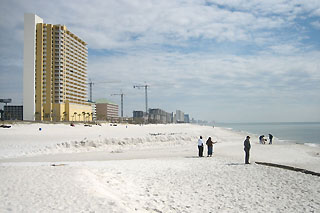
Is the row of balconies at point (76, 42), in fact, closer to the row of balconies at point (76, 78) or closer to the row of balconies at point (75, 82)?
the row of balconies at point (76, 78)

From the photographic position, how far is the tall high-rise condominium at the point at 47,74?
3679 inches

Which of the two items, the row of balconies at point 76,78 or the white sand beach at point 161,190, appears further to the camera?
the row of balconies at point 76,78

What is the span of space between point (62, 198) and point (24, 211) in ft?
3.83

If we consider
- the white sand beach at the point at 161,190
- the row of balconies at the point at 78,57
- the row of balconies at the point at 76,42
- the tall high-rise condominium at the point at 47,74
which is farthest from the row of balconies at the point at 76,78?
the white sand beach at the point at 161,190

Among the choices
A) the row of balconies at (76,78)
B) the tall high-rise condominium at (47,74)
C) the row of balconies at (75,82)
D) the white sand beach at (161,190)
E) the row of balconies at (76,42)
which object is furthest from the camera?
the row of balconies at (76,42)

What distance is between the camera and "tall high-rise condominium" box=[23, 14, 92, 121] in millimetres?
93438

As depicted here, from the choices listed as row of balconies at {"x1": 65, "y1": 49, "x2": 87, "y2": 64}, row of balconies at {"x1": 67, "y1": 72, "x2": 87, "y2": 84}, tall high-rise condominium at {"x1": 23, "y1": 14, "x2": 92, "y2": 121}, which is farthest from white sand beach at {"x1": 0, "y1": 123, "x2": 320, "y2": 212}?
row of balconies at {"x1": 65, "y1": 49, "x2": 87, "y2": 64}

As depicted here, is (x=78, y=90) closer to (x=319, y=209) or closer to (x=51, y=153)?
(x=51, y=153)

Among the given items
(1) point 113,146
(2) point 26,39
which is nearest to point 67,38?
(2) point 26,39

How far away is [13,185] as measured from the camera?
8.38m

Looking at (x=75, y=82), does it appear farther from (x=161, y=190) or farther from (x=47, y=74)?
(x=161, y=190)

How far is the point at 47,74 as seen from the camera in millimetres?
97250

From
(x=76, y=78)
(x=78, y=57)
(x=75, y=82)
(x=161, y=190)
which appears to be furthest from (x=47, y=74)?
(x=161, y=190)

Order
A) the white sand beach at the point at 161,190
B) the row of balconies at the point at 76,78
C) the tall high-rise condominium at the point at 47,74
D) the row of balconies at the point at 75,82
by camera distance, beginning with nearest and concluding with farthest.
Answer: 1. the white sand beach at the point at 161,190
2. the tall high-rise condominium at the point at 47,74
3. the row of balconies at the point at 75,82
4. the row of balconies at the point at 76,78
